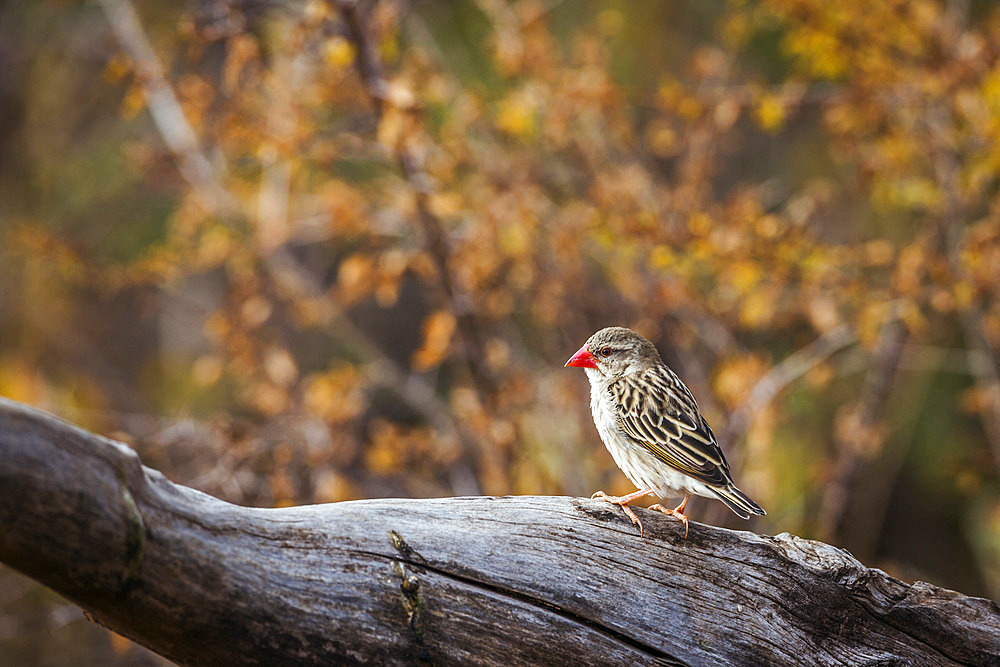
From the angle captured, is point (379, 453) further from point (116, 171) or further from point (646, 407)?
point (116, 171)

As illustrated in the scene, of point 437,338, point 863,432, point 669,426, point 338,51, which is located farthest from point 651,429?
point 863,432

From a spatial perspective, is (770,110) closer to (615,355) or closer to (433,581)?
(615,355)

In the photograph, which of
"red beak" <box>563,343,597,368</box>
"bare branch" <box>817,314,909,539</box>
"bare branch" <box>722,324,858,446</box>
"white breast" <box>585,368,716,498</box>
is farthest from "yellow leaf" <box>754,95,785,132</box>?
"white breast" <box>585,368,716,498</box>

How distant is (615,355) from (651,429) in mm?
802

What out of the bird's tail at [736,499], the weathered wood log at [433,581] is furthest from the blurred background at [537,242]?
the weathered wood log at [433,581]

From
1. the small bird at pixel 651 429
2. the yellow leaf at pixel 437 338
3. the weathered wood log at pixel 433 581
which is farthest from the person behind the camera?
the yellow leaf at pixel 437 338

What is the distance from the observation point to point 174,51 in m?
8.81

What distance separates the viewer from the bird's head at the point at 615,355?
479cm

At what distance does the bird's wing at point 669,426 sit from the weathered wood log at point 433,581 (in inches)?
12.7

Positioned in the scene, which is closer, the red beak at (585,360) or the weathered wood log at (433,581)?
the weathered wood log at (433,581)

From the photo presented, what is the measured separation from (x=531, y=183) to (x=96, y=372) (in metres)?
8.83

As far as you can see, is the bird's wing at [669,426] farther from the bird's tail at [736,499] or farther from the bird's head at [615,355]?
the bird's head at [615,355]

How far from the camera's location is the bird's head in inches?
189

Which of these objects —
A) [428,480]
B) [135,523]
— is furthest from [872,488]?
[135,523]
